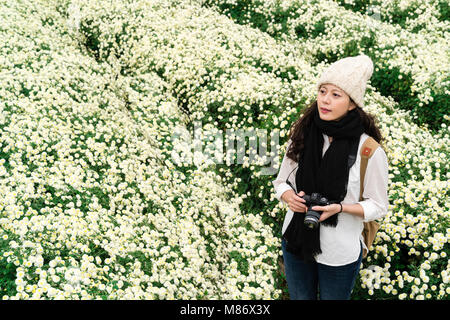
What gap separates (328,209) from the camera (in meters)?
2.48

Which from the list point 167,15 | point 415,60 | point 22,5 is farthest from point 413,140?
point 22,5

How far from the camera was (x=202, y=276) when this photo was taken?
400 cm

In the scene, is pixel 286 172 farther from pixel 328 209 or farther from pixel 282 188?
pixel 328 209

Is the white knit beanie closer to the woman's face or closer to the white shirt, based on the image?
the woman's face

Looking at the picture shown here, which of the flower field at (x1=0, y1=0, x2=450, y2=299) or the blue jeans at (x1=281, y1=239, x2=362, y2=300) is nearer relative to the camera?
the blue jeans at (x1=281, y1=239, x2=362, y2=300)

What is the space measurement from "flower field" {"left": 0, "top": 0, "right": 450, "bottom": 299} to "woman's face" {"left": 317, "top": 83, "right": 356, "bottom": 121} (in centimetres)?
213

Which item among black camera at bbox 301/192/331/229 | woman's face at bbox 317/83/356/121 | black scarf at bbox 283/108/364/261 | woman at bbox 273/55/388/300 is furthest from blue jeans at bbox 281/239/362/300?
woman's face at bbox 317/83/356/121

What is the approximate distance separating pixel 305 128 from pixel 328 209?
0.70 meters

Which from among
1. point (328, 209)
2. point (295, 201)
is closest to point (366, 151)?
point (328, 209)

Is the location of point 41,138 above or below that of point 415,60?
below

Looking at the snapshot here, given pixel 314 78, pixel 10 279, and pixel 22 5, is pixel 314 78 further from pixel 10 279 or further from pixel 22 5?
pixel 22 5

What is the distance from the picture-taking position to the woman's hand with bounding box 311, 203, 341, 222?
2.47 m

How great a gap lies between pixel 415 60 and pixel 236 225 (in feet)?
20.8

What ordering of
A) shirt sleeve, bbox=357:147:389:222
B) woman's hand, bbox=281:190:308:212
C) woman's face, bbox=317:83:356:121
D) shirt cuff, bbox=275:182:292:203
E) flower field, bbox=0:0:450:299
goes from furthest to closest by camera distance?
flower field, bbox=0:0:450:299
shirt cuff, bbox=275:182:292:203
woman's hand, bbox=281:190:308:212
woman's face, bbox=317:83:356:121
shirt sleeve, bbox=357:147:389:222
